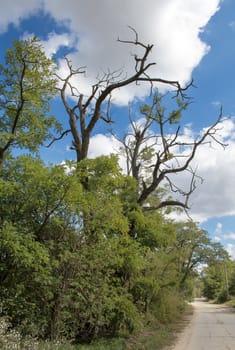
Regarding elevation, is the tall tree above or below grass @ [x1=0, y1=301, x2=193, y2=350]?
above

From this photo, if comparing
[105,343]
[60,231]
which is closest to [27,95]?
[60,231]

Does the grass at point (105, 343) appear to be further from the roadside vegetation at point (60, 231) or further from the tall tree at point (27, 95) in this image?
the tall tree at point (27, 95)

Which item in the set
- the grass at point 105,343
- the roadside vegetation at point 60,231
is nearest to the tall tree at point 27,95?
the roadside vegetation at point 60,231

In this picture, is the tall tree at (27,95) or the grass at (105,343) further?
the tall tree at (27,95)

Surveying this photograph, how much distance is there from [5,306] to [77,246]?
2267mm

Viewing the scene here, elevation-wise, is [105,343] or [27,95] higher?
[27,95]

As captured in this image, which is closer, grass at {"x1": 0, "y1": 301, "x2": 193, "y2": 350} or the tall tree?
grass at {"x1": 0, "y1": 301, "x2": 193, "y2": 350}

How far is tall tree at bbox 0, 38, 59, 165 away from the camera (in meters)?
9.96

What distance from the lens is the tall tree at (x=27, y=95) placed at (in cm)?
996

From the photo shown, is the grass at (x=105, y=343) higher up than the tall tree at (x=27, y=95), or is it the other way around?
the tall tree at (x=27, y=95)

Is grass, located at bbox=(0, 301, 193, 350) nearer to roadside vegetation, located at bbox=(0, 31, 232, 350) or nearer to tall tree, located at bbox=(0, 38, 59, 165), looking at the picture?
roadside vegetation, located at bbox=(0, 31, 232, 350)

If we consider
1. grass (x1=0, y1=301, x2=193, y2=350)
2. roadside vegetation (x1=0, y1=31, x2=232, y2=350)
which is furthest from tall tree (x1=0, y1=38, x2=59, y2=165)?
grass (x1=0, y1=301, x2=193, y2=350)

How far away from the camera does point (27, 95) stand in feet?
33.6

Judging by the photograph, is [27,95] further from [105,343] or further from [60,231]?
[105,343]
